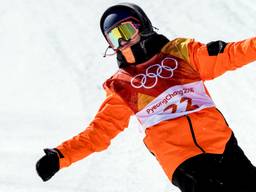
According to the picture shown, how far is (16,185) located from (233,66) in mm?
3327

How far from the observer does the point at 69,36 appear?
10.1 metres

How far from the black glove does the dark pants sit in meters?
0.85

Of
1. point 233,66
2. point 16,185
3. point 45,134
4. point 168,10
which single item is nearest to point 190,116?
point 233,66

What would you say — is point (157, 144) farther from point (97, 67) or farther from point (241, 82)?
point (97, 67)

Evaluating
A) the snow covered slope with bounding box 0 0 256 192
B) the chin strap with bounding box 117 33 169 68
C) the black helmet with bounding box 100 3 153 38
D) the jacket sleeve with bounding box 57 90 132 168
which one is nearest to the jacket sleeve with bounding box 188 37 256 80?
the chin strap with bounding box 117 33 169 68

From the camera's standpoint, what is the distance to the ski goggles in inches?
178

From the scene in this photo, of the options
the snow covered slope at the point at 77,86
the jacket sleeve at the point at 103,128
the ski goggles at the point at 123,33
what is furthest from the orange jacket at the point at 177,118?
the snow covered slope at the point at 77,86

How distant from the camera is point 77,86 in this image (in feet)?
27.9

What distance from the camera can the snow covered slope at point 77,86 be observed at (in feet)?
20.9

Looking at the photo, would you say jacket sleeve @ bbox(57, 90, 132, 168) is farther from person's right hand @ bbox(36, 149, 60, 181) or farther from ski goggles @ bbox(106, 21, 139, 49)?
ski goggles @ bbox(106, 21, 139, 49)

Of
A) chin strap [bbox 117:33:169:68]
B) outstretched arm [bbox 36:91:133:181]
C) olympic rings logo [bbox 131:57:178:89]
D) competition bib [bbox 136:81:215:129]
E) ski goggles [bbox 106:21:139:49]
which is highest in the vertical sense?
ski goggles [bbox 106:21:139:49]

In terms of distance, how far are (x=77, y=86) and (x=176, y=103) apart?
449 cm

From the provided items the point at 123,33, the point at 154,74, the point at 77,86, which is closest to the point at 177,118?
the point at 154,74

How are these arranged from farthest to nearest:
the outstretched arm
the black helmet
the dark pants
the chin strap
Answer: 1. the black helmet
2. the chin strap
3. the outstretched arm
4. the dark pants
